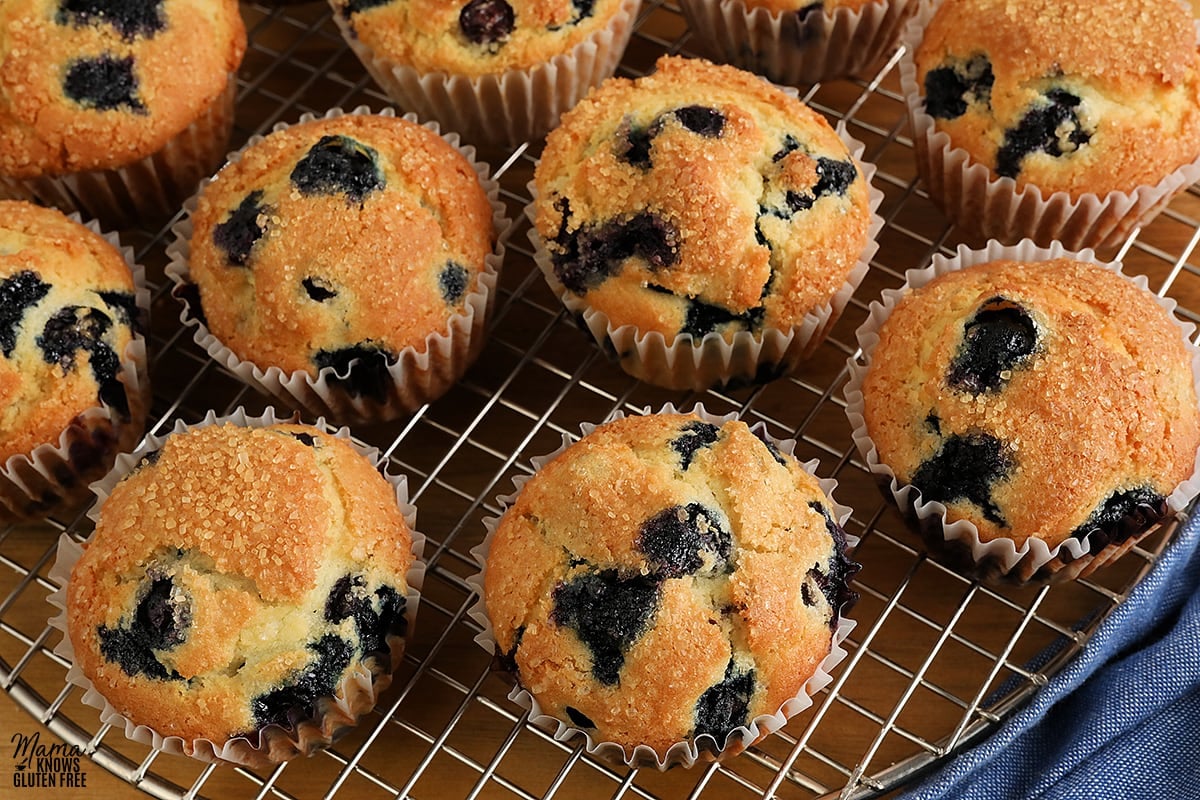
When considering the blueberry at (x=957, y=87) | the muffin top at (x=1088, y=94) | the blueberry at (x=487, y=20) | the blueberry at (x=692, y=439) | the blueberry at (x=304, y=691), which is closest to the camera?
the blueberry at (x=304, y=691)

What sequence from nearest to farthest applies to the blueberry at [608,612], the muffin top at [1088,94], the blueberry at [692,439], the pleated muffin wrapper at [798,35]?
the blueberry at [608,612], the blueberry at [692,439], the muffin top at [1088,94], the pleated muffin wrapper at [798,35]

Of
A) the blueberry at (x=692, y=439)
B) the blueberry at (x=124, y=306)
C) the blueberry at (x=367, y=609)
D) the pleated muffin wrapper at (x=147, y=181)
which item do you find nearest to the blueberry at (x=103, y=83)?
the pleated muffin wrapper at (x=147, y=181)

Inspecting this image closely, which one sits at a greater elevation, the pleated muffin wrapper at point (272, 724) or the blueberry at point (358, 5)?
the blueberry at point (358, 5)

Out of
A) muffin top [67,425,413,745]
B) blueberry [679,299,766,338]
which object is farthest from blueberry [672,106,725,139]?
muffin top [67,425,413,745]

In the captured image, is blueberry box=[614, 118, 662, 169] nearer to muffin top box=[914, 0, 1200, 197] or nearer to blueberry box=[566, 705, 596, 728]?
muffin top box=[914, 0, 1200, 197]

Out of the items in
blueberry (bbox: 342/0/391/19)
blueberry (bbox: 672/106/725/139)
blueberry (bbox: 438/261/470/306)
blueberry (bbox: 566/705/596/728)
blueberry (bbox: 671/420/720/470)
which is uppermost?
blueberry (bbox: 672/106/725/139)

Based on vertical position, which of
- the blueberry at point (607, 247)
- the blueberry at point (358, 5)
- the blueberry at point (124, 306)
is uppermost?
the blueberry at point (358, 5)

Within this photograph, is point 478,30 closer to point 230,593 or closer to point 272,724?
point 230,593

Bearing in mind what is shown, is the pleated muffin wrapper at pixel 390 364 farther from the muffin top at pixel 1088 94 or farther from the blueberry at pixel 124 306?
the muffin top at pixel 1088 94

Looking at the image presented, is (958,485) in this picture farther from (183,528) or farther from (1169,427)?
(183,528)
